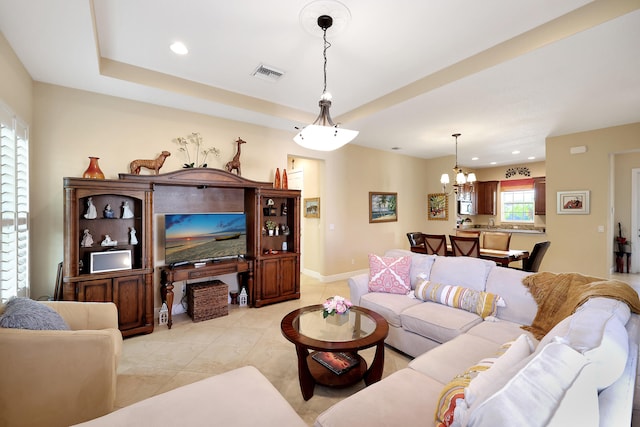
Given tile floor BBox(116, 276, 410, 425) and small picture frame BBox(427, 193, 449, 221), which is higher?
small picture frame BBox(427, 193, 449, 221)

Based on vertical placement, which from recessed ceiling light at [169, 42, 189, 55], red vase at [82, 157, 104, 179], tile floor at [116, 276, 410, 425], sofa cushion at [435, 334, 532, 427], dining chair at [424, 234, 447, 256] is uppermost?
recessed ceiling light at [169, 42, 189, 55]

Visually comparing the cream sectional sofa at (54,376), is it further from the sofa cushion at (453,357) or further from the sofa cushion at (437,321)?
the sofa cushion at (437,321)

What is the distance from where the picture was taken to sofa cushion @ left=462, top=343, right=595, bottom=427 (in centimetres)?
73

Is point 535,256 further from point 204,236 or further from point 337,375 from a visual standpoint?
point 204,236

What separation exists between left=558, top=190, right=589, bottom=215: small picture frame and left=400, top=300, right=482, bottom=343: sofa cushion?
4.05m

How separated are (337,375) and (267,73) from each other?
3179mm

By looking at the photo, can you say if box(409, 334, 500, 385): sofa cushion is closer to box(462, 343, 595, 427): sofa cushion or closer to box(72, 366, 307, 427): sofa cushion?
box(462, 343, 595, 427): sofa cushion

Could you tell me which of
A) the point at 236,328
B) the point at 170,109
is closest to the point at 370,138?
the point at 170,109

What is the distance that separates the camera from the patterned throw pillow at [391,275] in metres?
3.16

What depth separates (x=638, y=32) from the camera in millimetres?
2213

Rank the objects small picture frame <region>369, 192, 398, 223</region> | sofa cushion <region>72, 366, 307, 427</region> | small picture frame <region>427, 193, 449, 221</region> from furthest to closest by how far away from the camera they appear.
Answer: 1. small picture frame <region>427, 193, 449, 221</region>
2. small picture frame <region>369, 192, 398, 223</region>
3. sofa cushion <region>72, 366, 307, 427</region>

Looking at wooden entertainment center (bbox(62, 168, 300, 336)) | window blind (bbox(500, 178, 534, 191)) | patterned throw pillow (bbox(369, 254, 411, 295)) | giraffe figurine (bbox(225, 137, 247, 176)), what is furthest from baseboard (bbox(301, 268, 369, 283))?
window blind (bbox(500, 178, 534, 191))

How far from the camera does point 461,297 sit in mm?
2660

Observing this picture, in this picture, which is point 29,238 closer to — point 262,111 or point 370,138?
point 262,111
